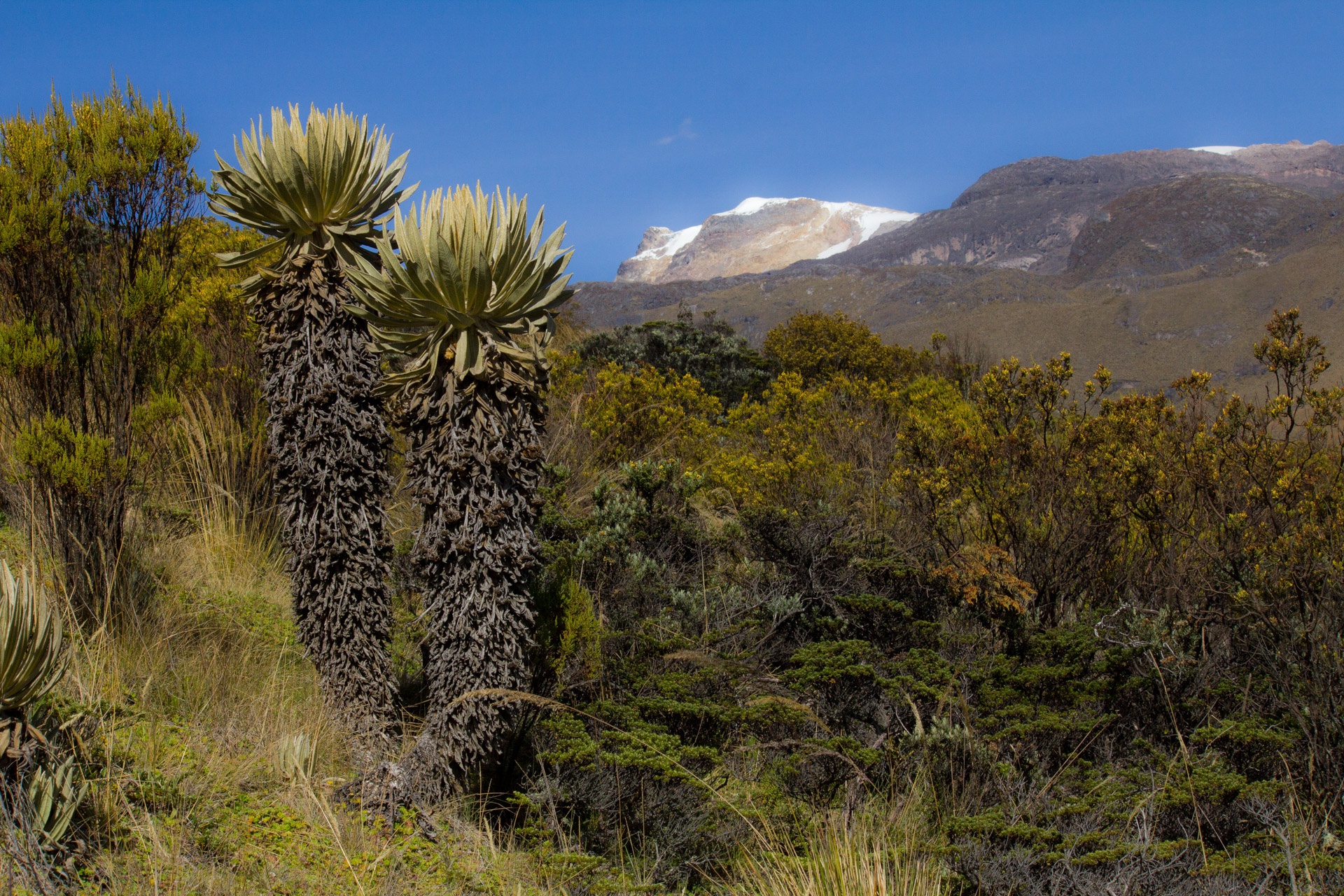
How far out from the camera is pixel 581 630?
364 centimetres

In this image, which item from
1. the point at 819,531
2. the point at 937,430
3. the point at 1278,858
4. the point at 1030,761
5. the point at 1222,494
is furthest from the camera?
the point at 937,430

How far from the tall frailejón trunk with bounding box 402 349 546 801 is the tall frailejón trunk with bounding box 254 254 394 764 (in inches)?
12.5

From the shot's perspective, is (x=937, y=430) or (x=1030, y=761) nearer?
(x=1030, y=761)

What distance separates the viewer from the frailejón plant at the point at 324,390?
3.26 m

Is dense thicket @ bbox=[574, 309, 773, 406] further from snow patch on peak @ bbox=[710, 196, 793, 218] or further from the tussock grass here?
snow patch on peak @ bbox=[710, 196, 793, 218]

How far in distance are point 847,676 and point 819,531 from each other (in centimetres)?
159

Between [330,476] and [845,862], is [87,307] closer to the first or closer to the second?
[330,476]

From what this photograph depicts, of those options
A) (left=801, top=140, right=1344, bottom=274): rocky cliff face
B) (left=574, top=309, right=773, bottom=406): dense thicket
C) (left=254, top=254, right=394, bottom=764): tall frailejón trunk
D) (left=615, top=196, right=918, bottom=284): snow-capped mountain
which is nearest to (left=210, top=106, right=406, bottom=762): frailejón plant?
(left=254, top=254, right=394, bottom=764): tall frailejón trunk

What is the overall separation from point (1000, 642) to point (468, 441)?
3.18 meters

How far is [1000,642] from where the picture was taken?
180 inches

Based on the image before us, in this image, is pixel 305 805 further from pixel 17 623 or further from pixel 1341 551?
pixel 1341 551

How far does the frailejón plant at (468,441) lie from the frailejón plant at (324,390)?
11.0 inches

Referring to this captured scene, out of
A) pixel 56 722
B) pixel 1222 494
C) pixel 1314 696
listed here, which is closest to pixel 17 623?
pixel 56 722

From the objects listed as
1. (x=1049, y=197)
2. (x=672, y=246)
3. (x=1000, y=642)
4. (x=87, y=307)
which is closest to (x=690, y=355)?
(x=1000, y=642)
